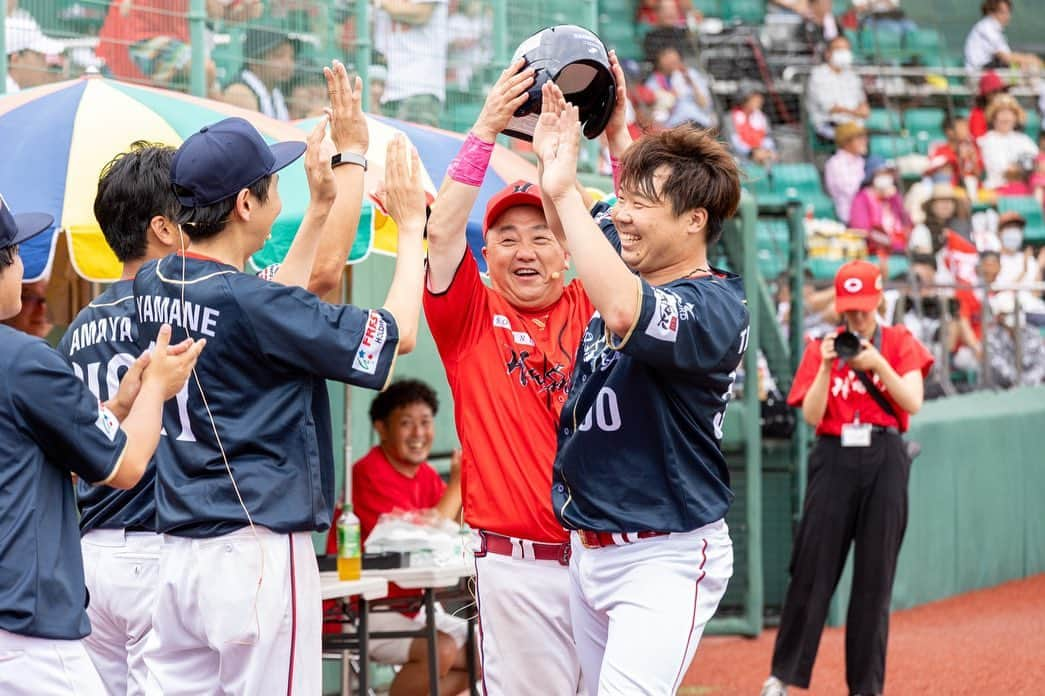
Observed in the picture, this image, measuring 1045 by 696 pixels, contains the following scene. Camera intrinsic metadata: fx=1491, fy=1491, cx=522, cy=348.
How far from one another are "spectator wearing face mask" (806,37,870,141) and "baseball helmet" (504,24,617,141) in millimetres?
13245

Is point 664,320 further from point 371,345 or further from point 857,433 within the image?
point 857,433

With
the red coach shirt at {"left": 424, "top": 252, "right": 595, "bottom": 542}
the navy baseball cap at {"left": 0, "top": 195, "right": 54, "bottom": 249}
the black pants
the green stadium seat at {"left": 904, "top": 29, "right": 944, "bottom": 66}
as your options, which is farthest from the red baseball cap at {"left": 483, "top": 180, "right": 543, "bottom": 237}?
the green stadium seat at {"left": 904, "top": 29, "right": 944, "bottom": 66}

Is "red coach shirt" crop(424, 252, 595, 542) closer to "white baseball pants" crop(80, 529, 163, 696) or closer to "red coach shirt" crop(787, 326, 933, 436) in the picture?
"white baseball pants" crop(80, 529, 163, 696)

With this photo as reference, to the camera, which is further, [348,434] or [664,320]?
[348,434]

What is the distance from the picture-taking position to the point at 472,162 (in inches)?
155

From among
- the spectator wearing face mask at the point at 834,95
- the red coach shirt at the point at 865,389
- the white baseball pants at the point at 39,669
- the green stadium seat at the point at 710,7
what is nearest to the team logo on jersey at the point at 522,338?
the white baseball pants at the point at 39,669

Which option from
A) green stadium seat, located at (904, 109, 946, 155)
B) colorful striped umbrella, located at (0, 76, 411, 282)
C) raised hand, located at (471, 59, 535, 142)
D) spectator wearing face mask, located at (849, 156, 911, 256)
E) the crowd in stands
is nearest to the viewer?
raised hand, located at (471, 59, 535, 142)

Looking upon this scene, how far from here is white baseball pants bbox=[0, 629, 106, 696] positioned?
304cm

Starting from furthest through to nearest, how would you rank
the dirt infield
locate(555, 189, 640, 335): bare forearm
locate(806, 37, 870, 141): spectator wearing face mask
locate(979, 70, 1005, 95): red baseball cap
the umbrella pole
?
1. locate(979, 70, 1005, 95): red baseball cap
2. locate(806, 37, 870, 141): spectator wearing face mask
3. the dirt infield
4. the umbrella pole
5. locate(555, 189, 640, 335): bare forearm

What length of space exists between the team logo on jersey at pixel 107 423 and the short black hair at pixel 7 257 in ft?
1.21

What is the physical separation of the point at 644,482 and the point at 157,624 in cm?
123

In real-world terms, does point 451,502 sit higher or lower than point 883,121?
lower

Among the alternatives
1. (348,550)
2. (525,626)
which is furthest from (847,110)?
(525,626)

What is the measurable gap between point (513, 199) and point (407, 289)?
0.89 metres
